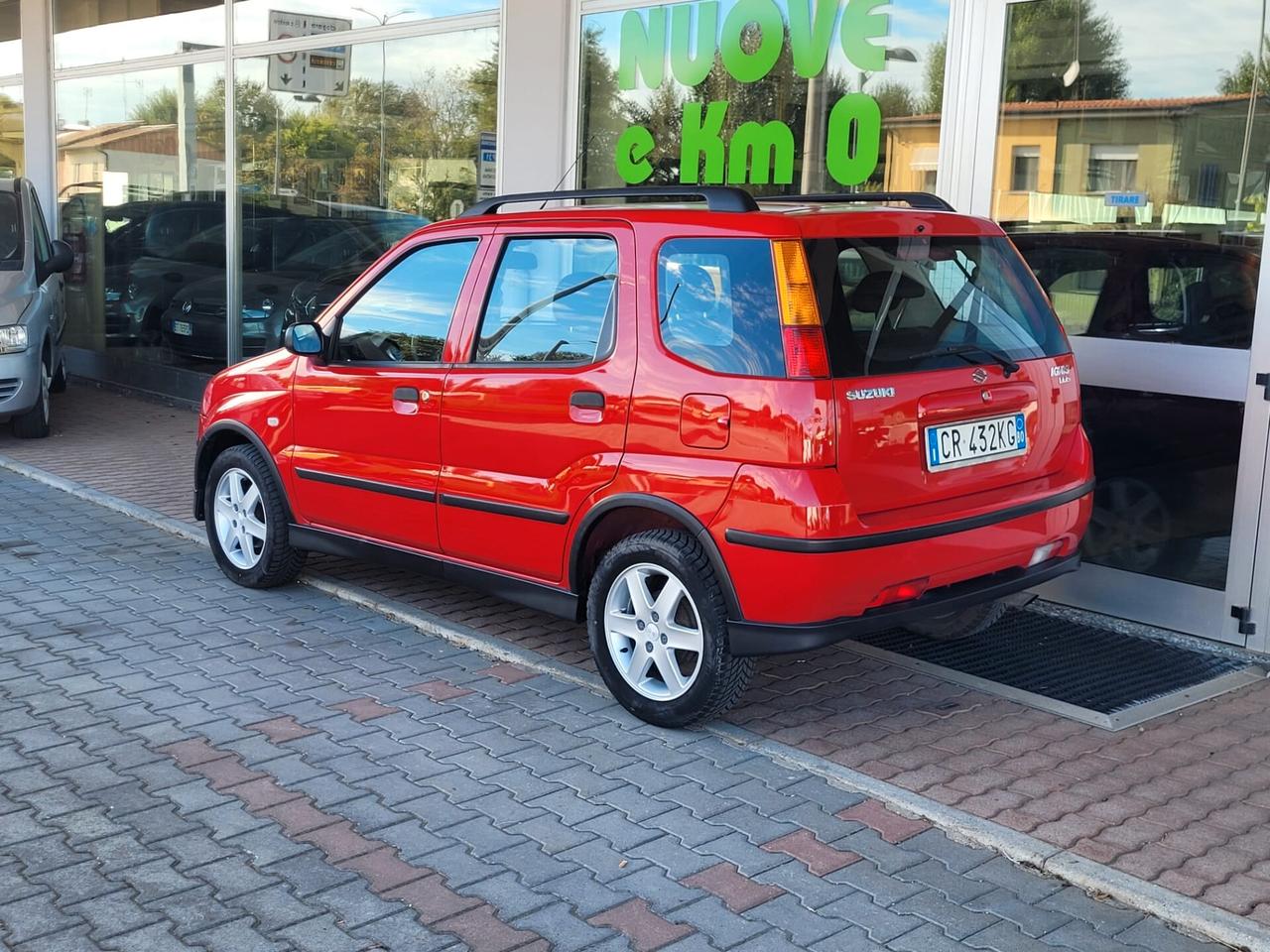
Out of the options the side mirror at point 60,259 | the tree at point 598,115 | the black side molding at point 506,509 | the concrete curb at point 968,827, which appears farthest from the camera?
the side mirror at point 60,259

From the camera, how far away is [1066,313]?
6.42 metres

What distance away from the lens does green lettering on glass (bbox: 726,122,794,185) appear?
7.93 m

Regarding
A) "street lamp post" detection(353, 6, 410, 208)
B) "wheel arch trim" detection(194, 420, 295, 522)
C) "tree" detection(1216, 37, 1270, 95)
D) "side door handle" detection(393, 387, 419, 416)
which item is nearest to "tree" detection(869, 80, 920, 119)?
"tree" detection(1216, 37, 1270, 95)

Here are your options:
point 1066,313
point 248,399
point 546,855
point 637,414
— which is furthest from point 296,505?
point 1066,313

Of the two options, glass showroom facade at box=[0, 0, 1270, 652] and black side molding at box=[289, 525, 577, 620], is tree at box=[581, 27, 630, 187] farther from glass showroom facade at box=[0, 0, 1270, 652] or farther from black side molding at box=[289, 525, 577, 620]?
black side molding at box=[289, 525, 577, 620]

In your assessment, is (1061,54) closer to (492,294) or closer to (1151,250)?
(1151,250)

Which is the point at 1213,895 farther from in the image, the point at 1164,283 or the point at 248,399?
the point at 248,399

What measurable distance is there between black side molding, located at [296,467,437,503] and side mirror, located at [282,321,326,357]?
1.74 feet

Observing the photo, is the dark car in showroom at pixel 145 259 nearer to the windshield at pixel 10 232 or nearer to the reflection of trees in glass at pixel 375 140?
the reflection of trees in glass at pixel 375 140

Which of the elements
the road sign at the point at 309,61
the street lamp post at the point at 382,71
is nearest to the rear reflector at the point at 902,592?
the street lamp post at the point at 382,71

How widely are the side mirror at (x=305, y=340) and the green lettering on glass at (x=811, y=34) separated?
3.44 meters

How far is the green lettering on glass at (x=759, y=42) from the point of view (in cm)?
795

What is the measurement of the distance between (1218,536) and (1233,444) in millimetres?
411

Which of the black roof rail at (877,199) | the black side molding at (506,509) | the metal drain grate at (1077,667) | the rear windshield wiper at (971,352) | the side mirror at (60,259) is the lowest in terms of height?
the metal drain grate at (1077,667)
